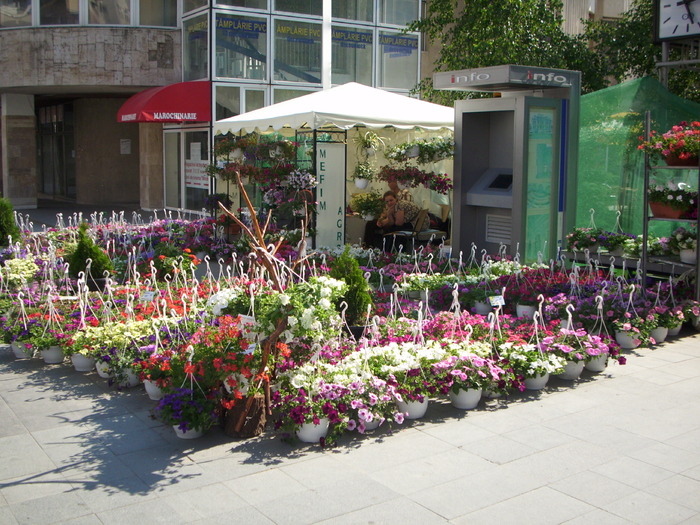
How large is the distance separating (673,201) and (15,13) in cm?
1837

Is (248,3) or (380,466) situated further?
(248,3)

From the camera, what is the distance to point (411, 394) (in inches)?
217

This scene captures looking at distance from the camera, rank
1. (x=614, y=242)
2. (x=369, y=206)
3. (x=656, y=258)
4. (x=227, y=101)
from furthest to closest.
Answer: (x=227, y=101) < (x=369, y=206) < (x=614, y=242) < (x=656, y=258)

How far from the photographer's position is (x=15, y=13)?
20.6m

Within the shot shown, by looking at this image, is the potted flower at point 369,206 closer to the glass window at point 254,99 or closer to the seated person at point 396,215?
the seated person at point 396,215

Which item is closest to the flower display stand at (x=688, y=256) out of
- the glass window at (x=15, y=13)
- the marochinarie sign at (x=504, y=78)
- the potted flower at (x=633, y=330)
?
the potted flower at (x=633, y=330)

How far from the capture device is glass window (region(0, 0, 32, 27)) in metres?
20.5

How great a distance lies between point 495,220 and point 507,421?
5888 millimetres

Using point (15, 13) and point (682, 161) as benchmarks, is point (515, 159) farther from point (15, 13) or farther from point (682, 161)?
point (15, 13)

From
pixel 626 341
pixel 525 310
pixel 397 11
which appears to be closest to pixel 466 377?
pixel 626 341

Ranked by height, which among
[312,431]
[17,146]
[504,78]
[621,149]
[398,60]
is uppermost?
[398,60]

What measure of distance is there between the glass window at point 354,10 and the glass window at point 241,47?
2.09 m

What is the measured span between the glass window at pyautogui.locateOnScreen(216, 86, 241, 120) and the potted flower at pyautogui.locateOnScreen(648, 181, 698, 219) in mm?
12583

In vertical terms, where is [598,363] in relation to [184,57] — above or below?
below
